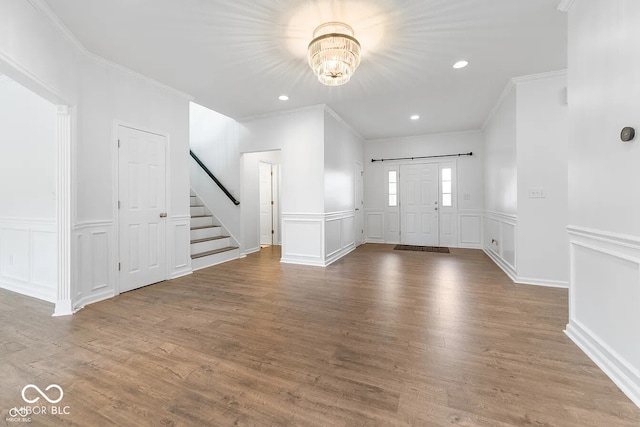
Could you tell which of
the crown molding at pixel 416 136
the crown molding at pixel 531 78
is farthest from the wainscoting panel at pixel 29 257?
the crown molding at pixel 416 136

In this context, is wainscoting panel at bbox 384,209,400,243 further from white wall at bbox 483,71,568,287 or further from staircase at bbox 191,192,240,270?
staircase at bbox 191,192,240,270

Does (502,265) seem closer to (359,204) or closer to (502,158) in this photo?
(502,158)

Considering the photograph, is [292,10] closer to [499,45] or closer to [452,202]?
[499,45]

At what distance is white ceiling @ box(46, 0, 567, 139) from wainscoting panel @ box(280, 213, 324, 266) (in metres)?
2.09

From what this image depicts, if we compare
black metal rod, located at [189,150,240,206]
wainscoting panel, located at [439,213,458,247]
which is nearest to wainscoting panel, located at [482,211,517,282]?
wainscoting panel, located at [439,213,458,247]

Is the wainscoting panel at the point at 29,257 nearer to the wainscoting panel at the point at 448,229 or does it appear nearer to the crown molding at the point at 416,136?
the crown molding at the point at 416,136

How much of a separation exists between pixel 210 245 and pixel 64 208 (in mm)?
2514

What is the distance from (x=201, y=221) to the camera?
5527mm

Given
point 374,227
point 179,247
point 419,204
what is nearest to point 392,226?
point 374,227

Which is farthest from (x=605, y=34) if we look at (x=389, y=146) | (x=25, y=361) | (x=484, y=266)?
(x=389, y=146)

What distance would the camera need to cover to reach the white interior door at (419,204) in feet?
22.6

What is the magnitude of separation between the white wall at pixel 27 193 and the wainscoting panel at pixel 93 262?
0.41 meters

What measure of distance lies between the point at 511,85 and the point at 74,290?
6.06 m

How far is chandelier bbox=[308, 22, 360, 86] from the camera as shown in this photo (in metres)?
2.52
